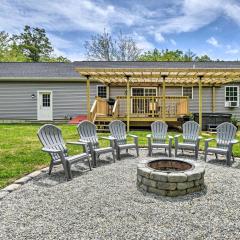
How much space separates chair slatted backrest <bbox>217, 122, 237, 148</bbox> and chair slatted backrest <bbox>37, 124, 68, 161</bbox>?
4.04 meters

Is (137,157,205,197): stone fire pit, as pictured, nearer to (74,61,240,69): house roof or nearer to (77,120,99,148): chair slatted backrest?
(77,120,99,148): chair slatted backrest

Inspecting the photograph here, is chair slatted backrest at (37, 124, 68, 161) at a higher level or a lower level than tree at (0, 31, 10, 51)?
lower

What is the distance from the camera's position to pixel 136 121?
12922 millimetres

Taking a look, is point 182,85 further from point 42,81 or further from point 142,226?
point 142,226

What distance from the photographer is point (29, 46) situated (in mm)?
40344

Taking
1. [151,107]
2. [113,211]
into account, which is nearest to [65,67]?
[151,107]

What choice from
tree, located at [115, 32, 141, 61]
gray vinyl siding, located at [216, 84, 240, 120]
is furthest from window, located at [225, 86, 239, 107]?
tree, located at [115, 32, 141, 61]

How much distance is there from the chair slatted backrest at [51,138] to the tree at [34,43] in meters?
A: 38.9

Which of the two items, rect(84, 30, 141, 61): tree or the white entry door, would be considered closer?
the white entry door

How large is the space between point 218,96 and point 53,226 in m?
15.2

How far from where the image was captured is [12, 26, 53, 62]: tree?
134 ft

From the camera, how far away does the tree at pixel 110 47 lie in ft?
105

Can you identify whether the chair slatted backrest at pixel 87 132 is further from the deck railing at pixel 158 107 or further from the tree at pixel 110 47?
the tree at pixel 110 47

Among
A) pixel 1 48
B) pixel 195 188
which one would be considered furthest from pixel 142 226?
pixel 1 48
